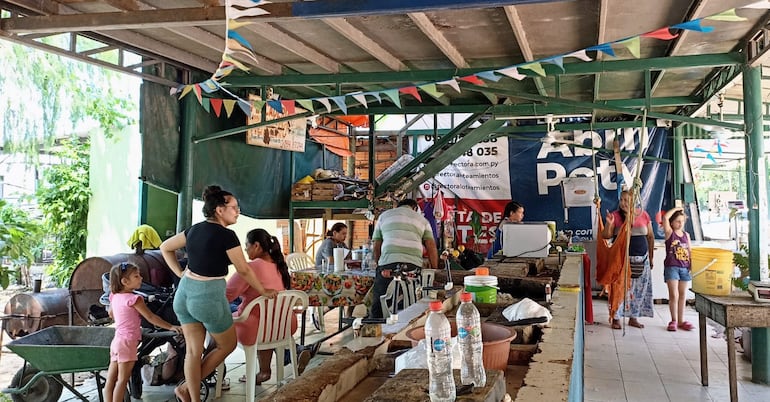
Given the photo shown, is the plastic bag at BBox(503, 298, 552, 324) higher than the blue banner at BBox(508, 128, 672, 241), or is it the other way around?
the blue banner at BBox(508, 128, 672, 241)

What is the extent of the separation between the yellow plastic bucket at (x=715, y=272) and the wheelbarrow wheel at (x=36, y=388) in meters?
5.23

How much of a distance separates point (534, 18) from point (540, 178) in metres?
6.09

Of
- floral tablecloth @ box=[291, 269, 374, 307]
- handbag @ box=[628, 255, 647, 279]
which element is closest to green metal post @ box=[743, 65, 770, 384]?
handbag @ box=[628, 255, 647, 279]

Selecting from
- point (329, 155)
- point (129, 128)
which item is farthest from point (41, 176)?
point (329, 155)

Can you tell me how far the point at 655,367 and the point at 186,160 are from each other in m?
5.72

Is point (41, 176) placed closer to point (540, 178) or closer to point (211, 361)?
point (211, 361)

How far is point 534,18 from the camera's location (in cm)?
473

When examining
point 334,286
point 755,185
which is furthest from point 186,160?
point 755,185

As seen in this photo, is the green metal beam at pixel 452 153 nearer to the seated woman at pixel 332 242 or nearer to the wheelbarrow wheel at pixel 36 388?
the seated woman at pixel 332 242

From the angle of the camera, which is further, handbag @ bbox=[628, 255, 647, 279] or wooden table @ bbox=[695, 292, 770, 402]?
handbag @ bbox=[628, 255, 647, 279]

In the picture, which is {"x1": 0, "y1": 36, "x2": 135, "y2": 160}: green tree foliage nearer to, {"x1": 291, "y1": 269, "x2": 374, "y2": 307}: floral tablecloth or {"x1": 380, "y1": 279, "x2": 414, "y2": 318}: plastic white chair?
{"x1": 291, "y1": 269, "x2": 374, "y2": 307}: floral tablecloth

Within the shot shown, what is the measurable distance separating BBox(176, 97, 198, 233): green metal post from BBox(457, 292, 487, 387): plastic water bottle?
539cm

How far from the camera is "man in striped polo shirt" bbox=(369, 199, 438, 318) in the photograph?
18.1ft

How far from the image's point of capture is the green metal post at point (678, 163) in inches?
389
